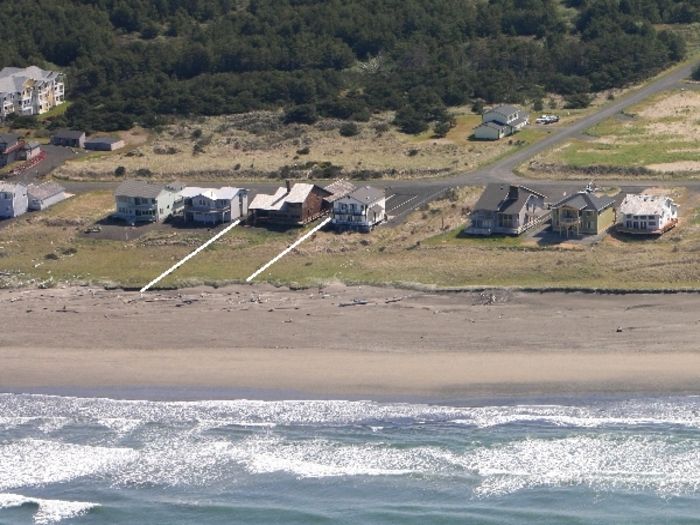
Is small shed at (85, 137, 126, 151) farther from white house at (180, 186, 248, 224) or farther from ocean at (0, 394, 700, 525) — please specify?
ocean at (0, 394, 700, 525)

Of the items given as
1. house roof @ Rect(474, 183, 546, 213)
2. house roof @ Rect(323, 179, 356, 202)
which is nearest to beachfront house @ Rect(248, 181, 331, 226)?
house roof @ Rect(323, 179, 356, 202)

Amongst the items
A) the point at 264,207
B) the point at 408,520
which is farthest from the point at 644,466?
the point at 264,207

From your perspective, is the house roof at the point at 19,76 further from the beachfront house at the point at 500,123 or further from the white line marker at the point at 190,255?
the white line marker at the point at 190,255

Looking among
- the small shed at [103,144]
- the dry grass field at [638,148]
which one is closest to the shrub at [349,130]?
the dry grass field at [638,148]

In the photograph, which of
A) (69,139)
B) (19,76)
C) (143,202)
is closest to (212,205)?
(143,202)

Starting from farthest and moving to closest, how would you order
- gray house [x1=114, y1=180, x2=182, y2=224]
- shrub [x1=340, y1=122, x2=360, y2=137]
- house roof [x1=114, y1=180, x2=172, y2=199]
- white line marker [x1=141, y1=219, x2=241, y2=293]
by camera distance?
shrub [x1=340, y1=122, x2=360, y2=137] < gray house [x1=114, y1=180, x2=182, y2=224] < house roof [x1=114, y1=180, x2=172, y2=199] < white line marker [x1=141, y1=219, x2=241, y2=293]

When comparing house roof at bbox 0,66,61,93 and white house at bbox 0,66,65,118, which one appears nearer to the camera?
white house at bbox 0,66,65,118
